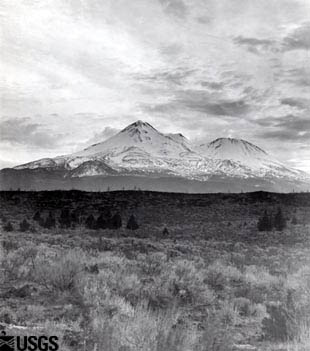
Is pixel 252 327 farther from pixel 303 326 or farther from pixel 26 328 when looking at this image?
pixel 26 328

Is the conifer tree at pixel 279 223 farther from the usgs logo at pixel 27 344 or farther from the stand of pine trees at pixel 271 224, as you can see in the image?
the usgs logo at pixel 27 344

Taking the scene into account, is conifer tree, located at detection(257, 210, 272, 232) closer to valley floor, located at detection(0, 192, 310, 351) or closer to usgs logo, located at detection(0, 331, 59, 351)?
valley floor, located at detection(0, 192, 310, 351)

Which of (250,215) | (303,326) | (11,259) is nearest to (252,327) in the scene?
(303,326)

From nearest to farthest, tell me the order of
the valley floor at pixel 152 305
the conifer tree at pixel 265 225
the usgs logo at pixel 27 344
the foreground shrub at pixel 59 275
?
the usgs logo at pixel 27 344 → the valley floor at pixel 152 305 → the foreground shrub at pixel 59 275 → the conifer tree at pixel 265 225

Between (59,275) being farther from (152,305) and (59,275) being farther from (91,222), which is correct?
(91,222)

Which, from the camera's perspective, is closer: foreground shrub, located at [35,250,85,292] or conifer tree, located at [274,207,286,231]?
foreground shrub, located at [35,250,85,292]

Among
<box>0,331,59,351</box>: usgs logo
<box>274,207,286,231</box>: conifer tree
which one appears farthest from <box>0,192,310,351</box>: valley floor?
<box>274,207,286,231</box>: conifer tree

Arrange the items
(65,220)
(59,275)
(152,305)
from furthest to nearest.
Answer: (65,220)
(59,275)
(152,305)

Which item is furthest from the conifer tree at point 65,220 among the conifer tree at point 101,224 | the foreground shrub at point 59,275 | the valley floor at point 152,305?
the foreground shrub at point 59,275

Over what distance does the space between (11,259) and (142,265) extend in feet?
10.9

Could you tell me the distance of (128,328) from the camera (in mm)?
5578

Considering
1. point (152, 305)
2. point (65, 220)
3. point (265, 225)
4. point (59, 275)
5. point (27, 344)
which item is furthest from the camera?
point (65, 220)

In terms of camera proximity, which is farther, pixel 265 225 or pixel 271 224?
pixel 271 224

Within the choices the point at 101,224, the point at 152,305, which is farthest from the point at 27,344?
the point at 101,224
